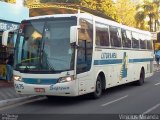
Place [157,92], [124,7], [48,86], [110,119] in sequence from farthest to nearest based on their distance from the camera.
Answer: [124,7], [157,92], [48,86], [110,119]

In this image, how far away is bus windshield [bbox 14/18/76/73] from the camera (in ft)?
40.6

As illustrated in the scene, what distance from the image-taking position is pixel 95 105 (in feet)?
41.3

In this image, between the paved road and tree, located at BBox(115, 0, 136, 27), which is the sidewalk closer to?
the paved road

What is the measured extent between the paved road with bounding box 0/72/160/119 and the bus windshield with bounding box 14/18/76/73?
120 centimetres

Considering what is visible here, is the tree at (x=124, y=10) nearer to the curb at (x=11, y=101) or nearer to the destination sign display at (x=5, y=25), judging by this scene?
the destination sign display at (x=5, y=25)

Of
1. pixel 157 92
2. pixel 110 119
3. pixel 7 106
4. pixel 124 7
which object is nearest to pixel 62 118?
pixel 110 119

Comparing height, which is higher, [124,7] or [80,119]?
[124,7]

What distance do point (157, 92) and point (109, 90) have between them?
2.14m

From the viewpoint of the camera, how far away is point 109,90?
17.2m

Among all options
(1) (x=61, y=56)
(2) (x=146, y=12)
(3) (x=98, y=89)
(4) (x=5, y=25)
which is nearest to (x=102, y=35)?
(3) (x=98, y=89)

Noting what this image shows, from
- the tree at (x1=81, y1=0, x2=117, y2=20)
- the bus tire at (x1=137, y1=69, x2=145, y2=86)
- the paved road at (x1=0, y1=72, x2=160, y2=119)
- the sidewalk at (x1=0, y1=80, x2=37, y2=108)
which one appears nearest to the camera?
the paved road at (x1=0, y1=72, x2=160, y2=119)

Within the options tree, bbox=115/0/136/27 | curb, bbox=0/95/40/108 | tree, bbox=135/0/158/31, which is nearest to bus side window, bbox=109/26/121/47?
curb, bbox=0/95/40/108

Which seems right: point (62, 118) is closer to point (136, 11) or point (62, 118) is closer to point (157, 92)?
point (157, 92)

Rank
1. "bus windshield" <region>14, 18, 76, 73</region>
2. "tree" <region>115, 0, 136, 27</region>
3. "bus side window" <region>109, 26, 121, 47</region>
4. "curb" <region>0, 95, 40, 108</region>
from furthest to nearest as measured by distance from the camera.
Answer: "tree" <region>115, 0, 136, 27</region>, "bus side window" <region>109, 26, 121, 47</region>, "curb" <region>0, 95, 40, 108</region>, "bus windshield" <region>14, 18, 76, 73</region>
